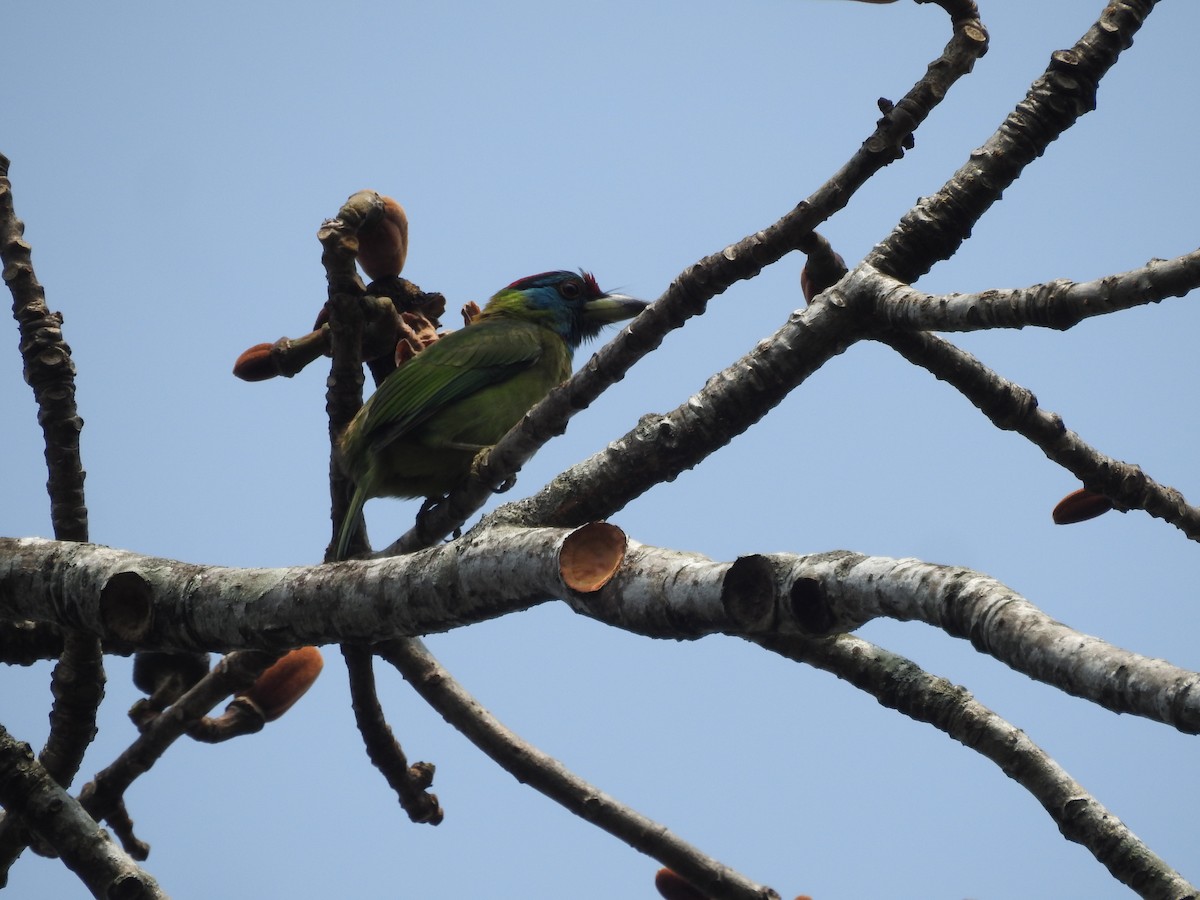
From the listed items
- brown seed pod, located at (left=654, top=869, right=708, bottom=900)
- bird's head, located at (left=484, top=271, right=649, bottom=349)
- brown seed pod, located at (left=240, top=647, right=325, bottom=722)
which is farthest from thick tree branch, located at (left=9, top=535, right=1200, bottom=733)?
bird's head, located at (left=484, top=271, right=649, bottom=349)

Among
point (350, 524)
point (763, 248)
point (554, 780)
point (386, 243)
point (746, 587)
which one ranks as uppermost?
point (386, 243)

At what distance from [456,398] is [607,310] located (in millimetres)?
1289

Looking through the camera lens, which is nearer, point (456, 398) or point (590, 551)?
point (590, 551)

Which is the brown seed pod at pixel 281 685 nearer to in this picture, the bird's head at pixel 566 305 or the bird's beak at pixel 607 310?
the bird's head at pixel 566 305

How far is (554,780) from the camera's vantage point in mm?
3877

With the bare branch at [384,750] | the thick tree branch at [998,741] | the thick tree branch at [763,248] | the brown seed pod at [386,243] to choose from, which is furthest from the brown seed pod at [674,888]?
the brown seed pod at [386,243]

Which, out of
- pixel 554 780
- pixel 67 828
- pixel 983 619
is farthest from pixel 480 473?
pixel 983 619

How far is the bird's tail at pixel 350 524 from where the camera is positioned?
14.1ft

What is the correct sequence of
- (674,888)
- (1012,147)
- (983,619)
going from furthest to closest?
(674,888)
(1012,147)
(983,619)

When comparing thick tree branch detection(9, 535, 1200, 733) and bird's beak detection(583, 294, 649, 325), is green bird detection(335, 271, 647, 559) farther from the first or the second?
thick tree branch detection(9, 535, 1200, 733)

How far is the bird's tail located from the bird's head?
1972mm

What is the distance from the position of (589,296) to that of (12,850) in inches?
152

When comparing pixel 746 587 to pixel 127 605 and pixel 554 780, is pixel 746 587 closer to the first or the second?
pixel 127 605

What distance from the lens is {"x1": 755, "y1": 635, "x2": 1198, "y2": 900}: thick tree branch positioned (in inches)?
94.5
